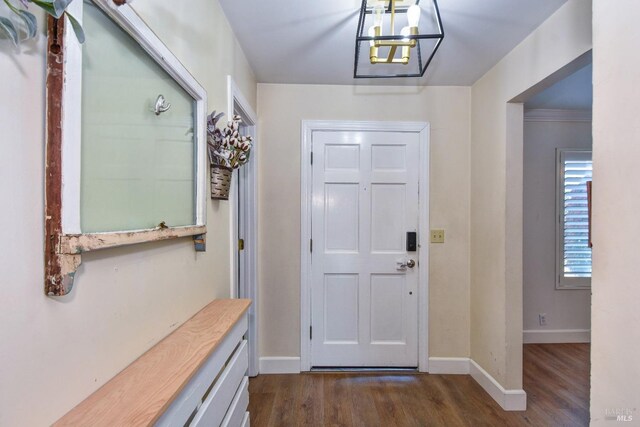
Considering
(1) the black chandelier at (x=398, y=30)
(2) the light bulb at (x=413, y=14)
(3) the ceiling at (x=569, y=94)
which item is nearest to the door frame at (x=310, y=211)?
(1) the black chandelier at (x=398, y=30)

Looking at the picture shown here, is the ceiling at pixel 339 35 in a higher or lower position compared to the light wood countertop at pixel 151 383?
higher

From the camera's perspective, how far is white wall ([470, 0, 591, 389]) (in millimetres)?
1768

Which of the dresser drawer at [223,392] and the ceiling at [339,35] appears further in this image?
the ceiling at [339,35]

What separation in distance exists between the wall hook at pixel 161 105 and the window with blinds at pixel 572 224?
3.58 m

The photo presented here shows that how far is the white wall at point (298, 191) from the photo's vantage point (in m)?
2.45

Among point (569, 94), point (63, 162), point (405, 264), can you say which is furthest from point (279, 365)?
point (569, 94)

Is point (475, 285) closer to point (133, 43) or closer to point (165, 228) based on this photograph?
point (165, 228)

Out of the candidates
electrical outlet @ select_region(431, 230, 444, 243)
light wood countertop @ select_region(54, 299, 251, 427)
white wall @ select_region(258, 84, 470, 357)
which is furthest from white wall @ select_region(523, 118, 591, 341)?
light wood countertop @ select_region(54, 299, 251, 427)

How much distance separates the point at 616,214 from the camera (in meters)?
0.74

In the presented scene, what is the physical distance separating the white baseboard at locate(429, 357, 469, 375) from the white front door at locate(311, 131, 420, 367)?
16 cm

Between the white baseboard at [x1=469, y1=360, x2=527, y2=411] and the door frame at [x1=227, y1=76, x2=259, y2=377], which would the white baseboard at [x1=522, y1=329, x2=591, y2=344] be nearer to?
the white baseboard at [x1=469, y1=360, x2=527, y2=411]

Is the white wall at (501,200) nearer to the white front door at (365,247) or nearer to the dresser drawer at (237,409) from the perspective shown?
the white front door at (365,247)

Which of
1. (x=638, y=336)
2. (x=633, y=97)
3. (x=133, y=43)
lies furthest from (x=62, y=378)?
(x=633, y=97)

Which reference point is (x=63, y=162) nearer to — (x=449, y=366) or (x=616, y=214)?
(x=616, y=214)
